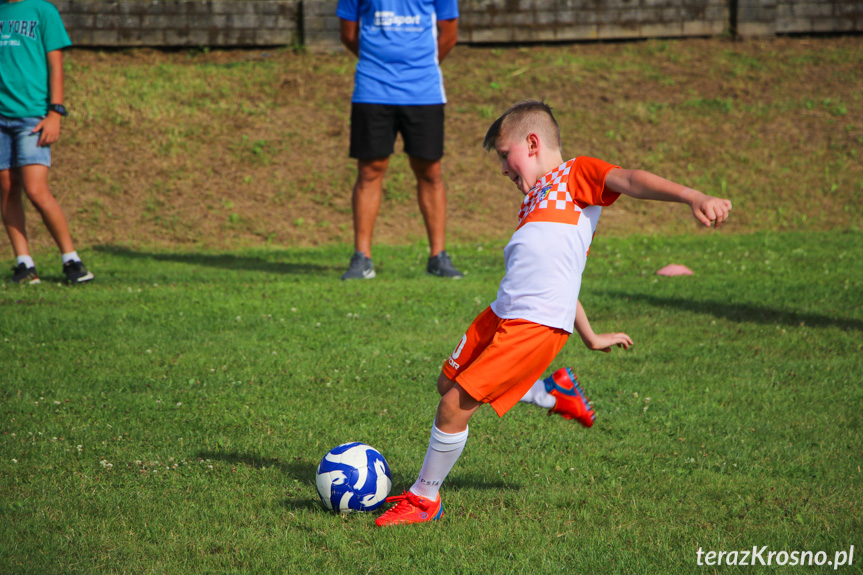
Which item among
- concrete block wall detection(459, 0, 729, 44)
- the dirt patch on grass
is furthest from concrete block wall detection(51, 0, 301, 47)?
concrete block wall detection(459, 0, 729, 44)

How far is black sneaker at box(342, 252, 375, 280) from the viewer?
27.7 feet

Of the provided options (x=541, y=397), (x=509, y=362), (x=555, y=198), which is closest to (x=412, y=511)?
(x=509, y=362)

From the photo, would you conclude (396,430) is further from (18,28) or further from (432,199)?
(18,28)

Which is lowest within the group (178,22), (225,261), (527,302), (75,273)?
(225,261)

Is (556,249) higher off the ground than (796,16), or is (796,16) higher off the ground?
(796,16)

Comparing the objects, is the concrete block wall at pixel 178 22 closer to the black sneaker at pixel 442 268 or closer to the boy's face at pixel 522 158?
the black sneaker at pixel 442 268

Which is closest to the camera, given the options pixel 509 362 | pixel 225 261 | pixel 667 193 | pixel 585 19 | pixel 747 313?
pixel 667 193

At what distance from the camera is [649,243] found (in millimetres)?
10953

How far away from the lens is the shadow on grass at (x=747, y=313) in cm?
672

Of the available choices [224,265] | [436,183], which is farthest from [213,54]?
[436,183]

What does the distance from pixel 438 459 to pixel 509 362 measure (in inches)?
20.5

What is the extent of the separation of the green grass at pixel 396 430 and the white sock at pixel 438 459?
0.21 meters

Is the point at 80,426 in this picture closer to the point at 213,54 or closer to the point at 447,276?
Answer: the point at 447,276

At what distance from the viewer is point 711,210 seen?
277 centimetres
